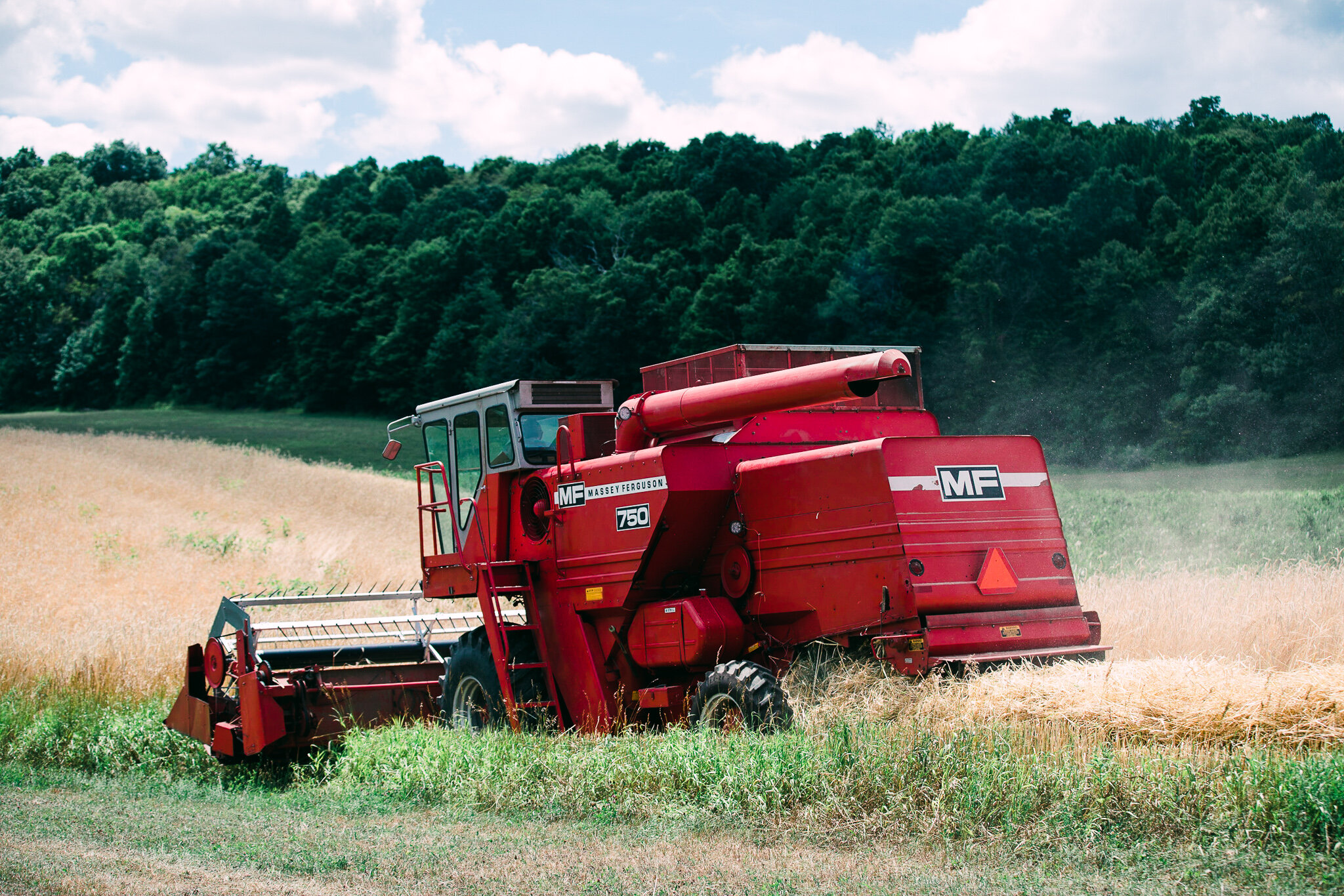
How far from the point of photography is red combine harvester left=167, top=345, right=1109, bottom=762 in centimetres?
805

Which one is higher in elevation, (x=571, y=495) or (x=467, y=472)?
(x=467, y=472)

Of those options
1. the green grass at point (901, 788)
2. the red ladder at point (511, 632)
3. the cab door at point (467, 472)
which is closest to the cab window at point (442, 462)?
the cab door at point (467, 472)

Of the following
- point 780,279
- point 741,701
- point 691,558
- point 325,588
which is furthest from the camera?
point 780,279

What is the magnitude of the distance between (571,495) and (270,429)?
52.6 m

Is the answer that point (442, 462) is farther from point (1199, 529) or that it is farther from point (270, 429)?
point (270, 429)

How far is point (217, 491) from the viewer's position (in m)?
33.1

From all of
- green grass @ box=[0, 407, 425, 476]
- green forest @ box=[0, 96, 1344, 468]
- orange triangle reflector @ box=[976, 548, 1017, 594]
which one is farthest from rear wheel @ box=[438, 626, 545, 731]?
green forest @ box=[0, 96, 1344, 468]

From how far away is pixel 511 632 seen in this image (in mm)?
10359

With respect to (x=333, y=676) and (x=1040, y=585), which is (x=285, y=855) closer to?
(x=333, y=676)

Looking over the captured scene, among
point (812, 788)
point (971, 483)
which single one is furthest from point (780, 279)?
point (812, 788)

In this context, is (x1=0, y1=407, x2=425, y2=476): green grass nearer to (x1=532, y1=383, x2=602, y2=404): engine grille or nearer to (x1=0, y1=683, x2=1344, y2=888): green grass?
(x1=532, y1=383, x2=602, y2=404): engine grille

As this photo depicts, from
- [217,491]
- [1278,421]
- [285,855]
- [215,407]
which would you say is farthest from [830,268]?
[285,855]

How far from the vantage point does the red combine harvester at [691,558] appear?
805cm

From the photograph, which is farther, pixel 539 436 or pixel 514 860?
pixel 539 436
